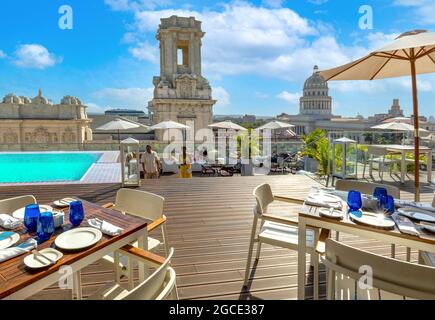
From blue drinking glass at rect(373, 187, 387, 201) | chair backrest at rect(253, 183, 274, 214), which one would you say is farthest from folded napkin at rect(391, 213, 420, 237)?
chair backrest at rect(253, 183, 274, 214)

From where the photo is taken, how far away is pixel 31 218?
1.71 m

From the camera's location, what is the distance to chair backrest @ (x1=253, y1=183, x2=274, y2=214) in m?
2.38

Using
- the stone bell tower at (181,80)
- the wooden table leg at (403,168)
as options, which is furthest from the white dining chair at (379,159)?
the stone bell tower at (181,80)

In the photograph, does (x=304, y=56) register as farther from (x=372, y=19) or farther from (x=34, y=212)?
(x=34, y=212)

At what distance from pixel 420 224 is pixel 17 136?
99.1 feet

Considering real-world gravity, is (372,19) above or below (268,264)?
above

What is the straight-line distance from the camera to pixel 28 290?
122 cm

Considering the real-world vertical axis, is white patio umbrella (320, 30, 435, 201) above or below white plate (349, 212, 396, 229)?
above

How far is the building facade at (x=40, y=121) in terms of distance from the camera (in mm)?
24406

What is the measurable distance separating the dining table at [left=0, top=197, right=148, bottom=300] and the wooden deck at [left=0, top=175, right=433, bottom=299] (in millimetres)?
433

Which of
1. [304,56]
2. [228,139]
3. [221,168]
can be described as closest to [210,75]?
[228,139]

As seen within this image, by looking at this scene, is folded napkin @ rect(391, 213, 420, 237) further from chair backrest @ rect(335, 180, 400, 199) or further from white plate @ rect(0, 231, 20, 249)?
white plate @ rect(0, 231, 20, 249)

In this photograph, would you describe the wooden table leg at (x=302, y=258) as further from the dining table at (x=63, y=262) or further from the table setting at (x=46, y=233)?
the table setting at (x=46, y=233)
